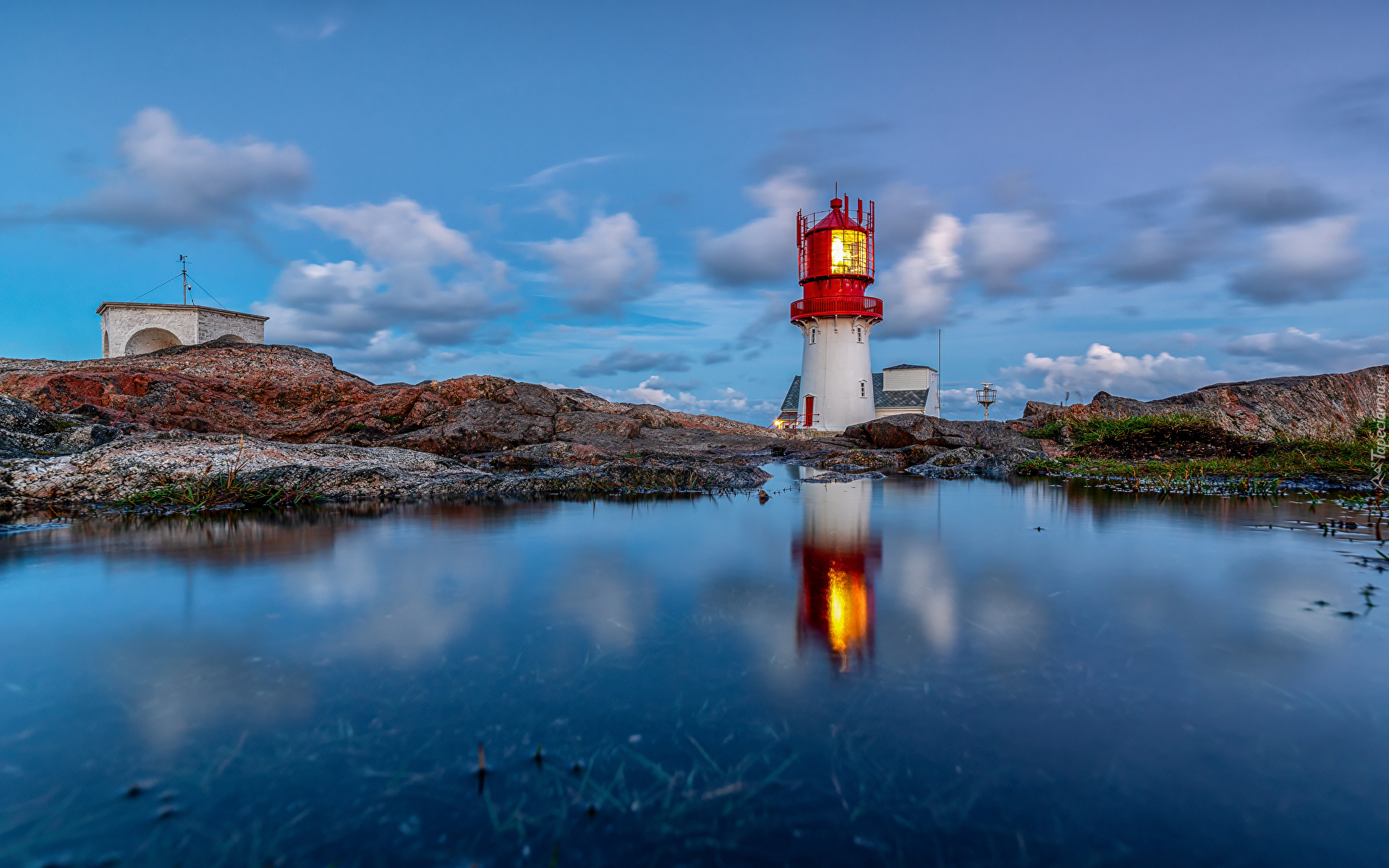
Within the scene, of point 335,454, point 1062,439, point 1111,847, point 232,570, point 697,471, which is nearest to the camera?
point 1111,847

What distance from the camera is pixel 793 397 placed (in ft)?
134

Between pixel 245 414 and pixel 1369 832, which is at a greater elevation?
pixel 245 414

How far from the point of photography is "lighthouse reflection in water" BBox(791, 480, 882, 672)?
258cm

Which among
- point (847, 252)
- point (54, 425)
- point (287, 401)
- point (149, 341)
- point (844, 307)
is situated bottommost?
point (54, 425)

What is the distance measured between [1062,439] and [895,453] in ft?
18.3

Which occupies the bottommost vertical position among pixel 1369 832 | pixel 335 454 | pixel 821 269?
pixel 1369 832

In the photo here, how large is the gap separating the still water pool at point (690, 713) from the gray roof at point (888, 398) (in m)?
35.3

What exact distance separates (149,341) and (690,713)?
106 ft

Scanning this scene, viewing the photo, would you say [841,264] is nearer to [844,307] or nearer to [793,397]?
[844,307]

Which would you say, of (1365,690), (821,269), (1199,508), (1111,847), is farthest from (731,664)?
(821,269)

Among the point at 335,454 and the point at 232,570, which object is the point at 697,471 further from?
the point at 232,570

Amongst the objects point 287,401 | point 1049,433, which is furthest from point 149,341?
point 1049,433

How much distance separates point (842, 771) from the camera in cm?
163

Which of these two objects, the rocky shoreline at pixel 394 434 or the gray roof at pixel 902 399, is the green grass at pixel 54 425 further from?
the gray roof at pixel 902 399
